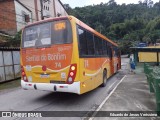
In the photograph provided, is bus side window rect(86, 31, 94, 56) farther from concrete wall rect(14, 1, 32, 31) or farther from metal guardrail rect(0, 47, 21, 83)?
concrete wall rect(14, 1, 32, 31)

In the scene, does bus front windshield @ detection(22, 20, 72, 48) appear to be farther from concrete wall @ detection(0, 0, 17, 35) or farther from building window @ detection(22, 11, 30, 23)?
building window @ detection(22, 11, 30, 23)

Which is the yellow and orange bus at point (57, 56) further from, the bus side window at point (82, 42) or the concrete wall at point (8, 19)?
the concrete wall at point (8, 19)

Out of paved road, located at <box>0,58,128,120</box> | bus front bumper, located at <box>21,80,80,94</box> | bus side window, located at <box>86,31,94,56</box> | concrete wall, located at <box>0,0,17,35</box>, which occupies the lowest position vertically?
paved road, located at <box>0,58,128,120</box>

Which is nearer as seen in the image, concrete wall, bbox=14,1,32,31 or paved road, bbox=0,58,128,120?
paved road, bbox=0,58,128,120

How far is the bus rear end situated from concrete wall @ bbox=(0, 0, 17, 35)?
25732mm

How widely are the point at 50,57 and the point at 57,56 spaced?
288mm

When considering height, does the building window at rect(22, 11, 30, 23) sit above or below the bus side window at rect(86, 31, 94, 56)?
above

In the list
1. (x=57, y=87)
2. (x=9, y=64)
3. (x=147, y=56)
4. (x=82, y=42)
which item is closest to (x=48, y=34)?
(x=82, y=42)

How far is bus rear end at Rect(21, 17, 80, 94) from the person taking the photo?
301 inches

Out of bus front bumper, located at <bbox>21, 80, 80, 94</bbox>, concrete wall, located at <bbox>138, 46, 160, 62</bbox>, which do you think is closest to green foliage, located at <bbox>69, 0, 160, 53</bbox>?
concrete wall, located at <bbox>138, 46, 160, 62</bbox>

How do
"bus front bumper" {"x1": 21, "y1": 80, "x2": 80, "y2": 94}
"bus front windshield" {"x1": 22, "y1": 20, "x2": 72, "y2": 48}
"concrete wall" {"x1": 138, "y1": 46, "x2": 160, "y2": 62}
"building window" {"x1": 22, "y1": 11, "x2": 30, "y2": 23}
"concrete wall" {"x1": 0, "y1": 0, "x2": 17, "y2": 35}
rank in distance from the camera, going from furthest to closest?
"building window" {"x1": 22, "y1": 11, "x2": 30, "y2": 23} → "concrete wall" {"x1": 0, "y1": 0, "x2": 17, "y2": 35} → "concrete wall" {"x1": 138, "y1": 46, "x2": 160, "y2": 62} → "bus front windshield" {"x1": 22, "y1": 20, "x2": 72, "y2": 48} → "bus front bumper" {"x1": 21, "y1": 80, "x2": 80, "y2": 94}

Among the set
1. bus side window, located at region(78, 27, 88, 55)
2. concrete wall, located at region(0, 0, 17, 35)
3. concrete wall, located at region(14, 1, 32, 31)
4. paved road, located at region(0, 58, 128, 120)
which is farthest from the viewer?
concrete wall, located at region(14, 1, 32, 31)

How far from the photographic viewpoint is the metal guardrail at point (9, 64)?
15.8 metres

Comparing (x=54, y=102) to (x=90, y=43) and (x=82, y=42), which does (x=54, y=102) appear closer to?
(x=82, y=42)
